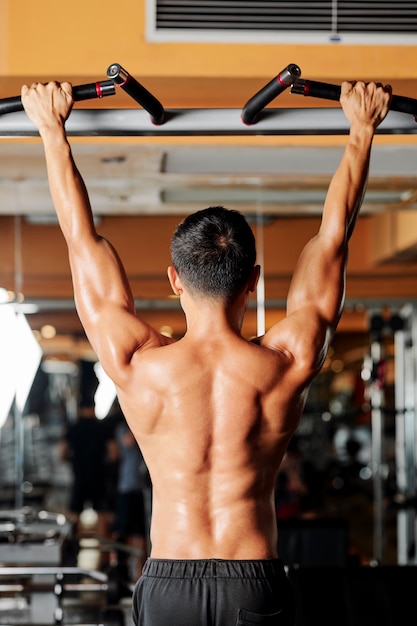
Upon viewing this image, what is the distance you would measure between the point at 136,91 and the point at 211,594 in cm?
93

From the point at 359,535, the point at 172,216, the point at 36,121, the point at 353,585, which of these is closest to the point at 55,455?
the point at 172,216

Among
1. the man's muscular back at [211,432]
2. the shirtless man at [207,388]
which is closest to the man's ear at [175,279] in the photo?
the shirtless man at [207,388]

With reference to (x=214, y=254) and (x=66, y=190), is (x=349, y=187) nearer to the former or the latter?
(x=214, y=254)

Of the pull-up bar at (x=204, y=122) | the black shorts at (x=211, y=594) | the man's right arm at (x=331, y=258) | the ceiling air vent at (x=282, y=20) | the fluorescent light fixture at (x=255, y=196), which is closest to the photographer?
the black shorts at (x=211, y=594)

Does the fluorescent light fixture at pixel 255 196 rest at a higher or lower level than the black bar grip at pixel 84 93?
higher

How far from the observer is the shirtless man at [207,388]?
172cm

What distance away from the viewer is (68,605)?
21.1 ft

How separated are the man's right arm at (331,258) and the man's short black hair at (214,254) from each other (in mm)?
122

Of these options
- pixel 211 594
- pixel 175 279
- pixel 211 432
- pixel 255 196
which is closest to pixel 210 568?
pixel 211 594

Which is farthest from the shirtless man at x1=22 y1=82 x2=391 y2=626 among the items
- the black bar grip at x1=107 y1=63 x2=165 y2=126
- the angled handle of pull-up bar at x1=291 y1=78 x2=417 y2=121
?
the angled handle of pull-up bar at x1=291 y1=78 x2=417 y2=121

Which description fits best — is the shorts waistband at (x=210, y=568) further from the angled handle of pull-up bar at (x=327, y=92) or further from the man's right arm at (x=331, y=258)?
the angled handle of pull-up bar at (x=327, y=92)

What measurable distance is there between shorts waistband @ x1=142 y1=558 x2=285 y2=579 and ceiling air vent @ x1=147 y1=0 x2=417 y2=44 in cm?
164

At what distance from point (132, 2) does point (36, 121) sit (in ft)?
3.56

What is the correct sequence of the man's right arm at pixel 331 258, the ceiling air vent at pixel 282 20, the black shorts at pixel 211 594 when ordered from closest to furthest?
1. the black shorts at pixel 211 594
2. the man's right arm at pixel 331 258
3. the ceiling air vent at pixel 282 20
